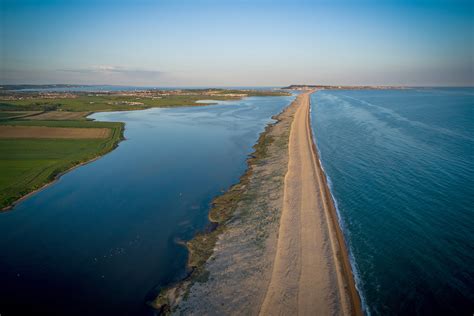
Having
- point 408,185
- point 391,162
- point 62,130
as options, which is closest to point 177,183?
point 408,185

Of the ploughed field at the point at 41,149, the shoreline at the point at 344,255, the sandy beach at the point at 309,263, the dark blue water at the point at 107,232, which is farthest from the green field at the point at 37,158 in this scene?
the shoreline at the point at 344,255

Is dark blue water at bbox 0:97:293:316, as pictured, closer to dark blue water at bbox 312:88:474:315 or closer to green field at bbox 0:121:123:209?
green field at bbox 0:121:123:209

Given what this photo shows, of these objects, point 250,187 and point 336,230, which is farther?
point 250,187

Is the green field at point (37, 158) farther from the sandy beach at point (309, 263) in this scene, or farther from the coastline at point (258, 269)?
the sandy beach at point (309, 263)

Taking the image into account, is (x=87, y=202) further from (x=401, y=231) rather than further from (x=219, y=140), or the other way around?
(x=219, y=140)

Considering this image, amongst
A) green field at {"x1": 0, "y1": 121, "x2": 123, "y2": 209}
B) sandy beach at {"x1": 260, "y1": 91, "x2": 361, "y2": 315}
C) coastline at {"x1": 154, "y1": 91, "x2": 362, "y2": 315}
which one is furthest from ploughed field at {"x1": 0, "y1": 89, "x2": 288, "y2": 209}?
sandy beach at {"x1": 260, "y1": 91, "x2": 361, "y2": 315}
